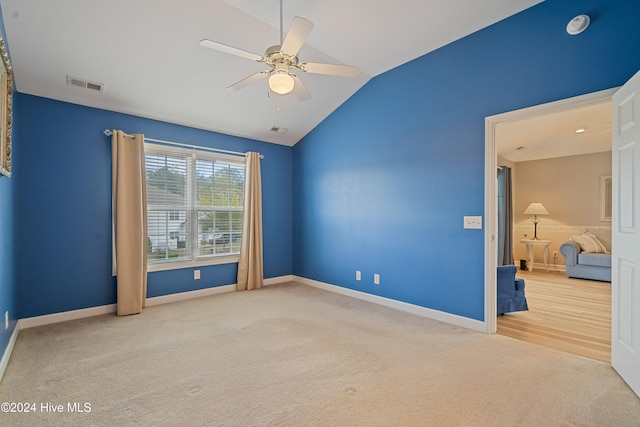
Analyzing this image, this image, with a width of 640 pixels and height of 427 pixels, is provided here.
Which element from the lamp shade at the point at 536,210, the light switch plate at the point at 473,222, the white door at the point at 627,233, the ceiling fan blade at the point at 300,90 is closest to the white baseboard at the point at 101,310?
the ceiling fan blade at the point at 300,90

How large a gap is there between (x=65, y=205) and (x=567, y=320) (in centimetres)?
586

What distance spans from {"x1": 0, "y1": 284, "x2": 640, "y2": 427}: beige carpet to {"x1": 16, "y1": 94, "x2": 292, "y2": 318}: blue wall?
43 cm

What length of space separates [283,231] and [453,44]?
3.78 metres

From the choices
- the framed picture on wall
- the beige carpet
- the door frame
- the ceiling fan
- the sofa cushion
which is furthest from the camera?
the sofa cushion

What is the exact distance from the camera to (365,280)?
14.5 feet

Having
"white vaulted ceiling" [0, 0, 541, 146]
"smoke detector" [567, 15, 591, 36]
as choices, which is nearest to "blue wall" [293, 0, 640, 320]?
"smoke detector" [567, 15, 591, 36]

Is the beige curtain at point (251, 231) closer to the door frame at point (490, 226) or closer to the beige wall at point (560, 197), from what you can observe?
the door frame at point (490, 226)

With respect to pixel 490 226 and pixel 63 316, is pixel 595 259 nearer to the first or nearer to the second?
pixel 490 226

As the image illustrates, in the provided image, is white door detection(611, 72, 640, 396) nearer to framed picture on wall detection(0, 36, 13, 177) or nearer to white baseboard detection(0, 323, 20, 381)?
framed picture on wall detection(0, 36, 13, 177)

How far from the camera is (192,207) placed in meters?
4.59

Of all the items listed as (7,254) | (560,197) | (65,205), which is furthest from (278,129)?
(560,197)

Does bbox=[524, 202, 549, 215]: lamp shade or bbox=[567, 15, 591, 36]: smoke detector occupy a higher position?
bbox=[567, 15, 591, 36]: smoke detector

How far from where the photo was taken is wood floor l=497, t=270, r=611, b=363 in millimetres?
2881

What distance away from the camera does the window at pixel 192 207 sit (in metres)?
4.25
